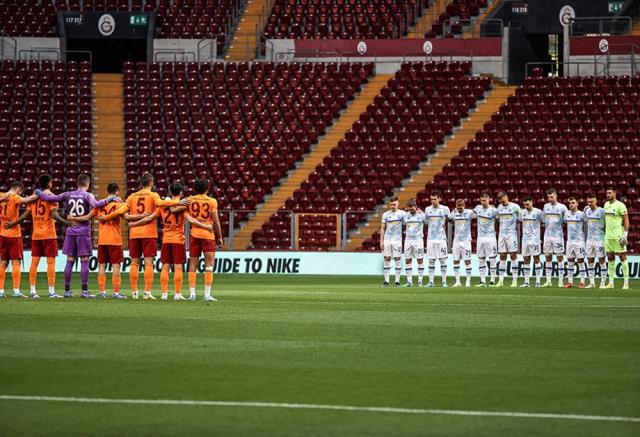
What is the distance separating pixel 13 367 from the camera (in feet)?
38.7

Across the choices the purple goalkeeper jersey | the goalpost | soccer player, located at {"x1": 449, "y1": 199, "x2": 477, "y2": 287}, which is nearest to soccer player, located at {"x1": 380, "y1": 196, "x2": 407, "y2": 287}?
soccer player, located at {"x1": 449, "y1": 199, "x2": 477, "y2": 287}

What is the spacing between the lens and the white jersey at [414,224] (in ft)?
100

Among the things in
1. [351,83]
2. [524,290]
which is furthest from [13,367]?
[351,83]

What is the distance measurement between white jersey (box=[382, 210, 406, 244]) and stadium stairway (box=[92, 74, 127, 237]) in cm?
1497

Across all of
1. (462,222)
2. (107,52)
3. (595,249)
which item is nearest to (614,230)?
(595,249)

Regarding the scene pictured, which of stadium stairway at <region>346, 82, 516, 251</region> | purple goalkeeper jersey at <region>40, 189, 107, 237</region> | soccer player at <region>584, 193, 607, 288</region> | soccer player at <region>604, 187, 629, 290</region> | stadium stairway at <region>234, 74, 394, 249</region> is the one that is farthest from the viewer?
stadium stairway at <region>346, 82, 516, 251</region>

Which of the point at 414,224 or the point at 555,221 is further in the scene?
the point at 414,224

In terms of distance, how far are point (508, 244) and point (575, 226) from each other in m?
1.80

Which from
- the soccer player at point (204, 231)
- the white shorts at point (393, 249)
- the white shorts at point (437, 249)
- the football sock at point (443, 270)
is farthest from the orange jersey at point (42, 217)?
the white shorts at point (437, 249)

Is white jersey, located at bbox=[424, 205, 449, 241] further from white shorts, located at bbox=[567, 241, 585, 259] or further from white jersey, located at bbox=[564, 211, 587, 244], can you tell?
white shorts, located at bbox=[567, 241, 585, 259]

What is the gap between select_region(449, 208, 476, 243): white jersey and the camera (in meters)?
31.0

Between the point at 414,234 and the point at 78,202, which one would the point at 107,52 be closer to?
the point at 414,234

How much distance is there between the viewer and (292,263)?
37.4 meters

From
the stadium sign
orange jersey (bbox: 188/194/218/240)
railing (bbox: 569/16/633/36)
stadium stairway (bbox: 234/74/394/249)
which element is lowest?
the stadium sign
